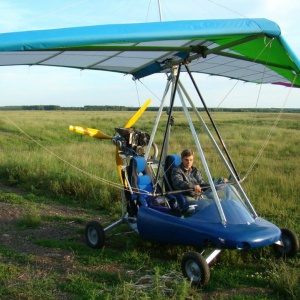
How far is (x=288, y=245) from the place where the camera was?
5863 millimetres

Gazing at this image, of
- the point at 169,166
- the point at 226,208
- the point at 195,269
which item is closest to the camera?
the point at 195,269

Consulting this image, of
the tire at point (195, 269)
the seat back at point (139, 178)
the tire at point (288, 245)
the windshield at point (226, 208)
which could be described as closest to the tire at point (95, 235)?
the seat back at point (139, 178)

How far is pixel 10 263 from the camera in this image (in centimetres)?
569

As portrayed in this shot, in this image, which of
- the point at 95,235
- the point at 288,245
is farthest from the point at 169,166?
the point at 288,245

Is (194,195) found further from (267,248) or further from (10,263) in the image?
(10,263)

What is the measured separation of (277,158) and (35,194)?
10.9 m

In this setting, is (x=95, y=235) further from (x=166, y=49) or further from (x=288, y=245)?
(x=166, y=49)

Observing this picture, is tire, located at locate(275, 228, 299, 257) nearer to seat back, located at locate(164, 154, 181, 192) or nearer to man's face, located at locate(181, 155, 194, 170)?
man's face, located at locate(181, 155, 194, 170)

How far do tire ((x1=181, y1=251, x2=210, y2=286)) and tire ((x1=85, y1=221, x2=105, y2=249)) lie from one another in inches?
67.8

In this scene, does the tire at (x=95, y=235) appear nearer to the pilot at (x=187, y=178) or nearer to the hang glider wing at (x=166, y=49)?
the pilot at (x=187, y=178)

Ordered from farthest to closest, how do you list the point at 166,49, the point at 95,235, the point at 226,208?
the point at 95,235 → the point at 166,49 → the point at 226,208

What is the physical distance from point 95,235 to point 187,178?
5.32 feet

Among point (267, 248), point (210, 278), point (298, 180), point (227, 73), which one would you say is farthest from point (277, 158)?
point (210, 278)

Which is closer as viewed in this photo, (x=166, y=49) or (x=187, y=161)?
(x=166, y=49)
